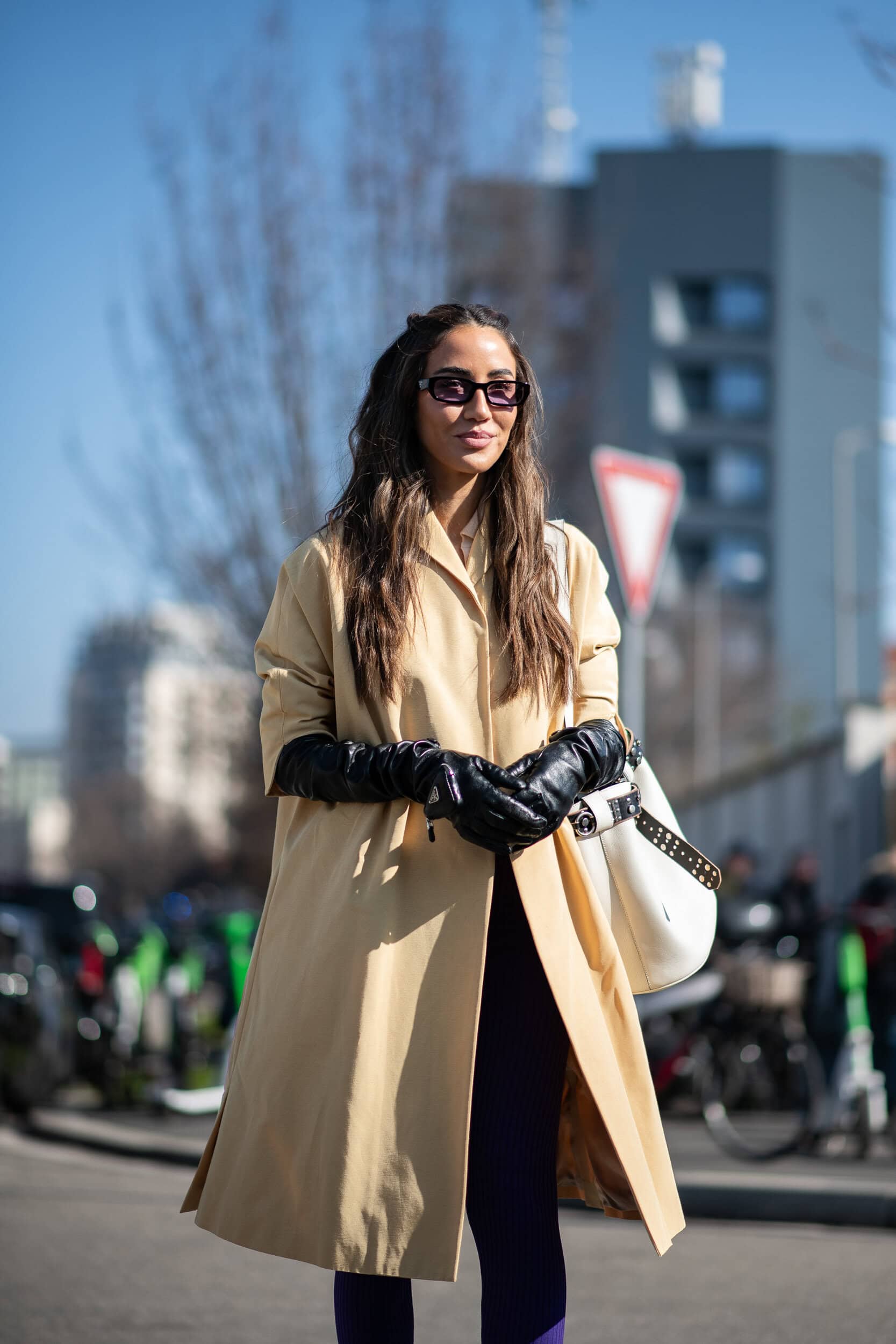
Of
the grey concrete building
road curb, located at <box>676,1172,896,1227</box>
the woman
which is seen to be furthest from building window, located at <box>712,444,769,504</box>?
the woman

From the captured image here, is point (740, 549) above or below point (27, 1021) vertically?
below

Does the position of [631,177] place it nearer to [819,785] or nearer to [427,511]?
[819,785]

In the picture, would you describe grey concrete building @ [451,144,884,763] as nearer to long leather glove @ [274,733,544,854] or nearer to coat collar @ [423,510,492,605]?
coat collar @ [423,510,492,605]

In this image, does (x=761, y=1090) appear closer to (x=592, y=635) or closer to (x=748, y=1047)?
(x=748, y=1047)

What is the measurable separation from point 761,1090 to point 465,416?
5907 mm

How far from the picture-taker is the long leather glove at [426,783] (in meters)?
2.55

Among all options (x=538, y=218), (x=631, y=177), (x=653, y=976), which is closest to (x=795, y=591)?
(x=631, y=177)

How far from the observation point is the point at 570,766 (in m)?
2.66

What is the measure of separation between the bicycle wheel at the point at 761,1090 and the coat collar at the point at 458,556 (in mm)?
5458

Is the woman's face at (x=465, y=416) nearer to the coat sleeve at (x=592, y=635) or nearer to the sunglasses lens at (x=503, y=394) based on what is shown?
the sunglasses lens at (x=503, y=394)

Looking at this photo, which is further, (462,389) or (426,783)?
(462,389)

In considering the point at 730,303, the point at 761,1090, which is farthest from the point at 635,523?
the point at 730,303

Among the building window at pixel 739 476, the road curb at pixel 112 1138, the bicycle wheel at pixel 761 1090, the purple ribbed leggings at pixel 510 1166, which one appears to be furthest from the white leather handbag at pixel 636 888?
the building window at pixel 739 476

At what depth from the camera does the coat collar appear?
9.20ft
